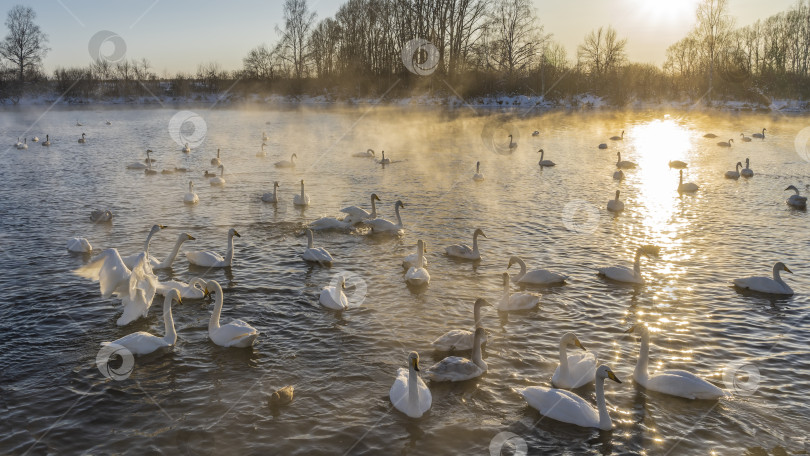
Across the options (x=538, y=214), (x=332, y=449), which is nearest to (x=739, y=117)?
(x=538, y=214)

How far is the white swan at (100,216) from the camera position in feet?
58.1

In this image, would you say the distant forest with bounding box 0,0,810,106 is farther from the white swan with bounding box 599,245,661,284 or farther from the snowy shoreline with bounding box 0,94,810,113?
the white swan with bounding box 599,245,661,284

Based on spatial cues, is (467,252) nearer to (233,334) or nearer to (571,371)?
(571,371)

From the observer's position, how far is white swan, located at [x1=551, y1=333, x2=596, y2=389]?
8.70m

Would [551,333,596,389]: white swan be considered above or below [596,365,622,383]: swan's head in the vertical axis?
below

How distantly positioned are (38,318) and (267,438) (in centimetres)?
611

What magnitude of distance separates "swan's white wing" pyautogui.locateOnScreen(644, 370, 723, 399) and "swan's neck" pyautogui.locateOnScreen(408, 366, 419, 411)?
3.53 metres

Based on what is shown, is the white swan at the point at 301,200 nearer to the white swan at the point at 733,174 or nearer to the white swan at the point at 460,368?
the white swan at the point at 460,368

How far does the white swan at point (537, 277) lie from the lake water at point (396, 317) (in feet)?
0.91

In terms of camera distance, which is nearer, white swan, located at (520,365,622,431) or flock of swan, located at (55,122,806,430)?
white swan, located at (520,365,622,431)

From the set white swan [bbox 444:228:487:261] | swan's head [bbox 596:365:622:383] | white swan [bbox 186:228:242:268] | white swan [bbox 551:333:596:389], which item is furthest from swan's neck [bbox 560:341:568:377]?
white swan [bbox 186:228:242:268]

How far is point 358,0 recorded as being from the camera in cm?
8975

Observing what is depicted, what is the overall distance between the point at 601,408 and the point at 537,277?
17.5 ft

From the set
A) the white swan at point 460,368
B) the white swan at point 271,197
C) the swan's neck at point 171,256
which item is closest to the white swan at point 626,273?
the white swan at point 460,368
